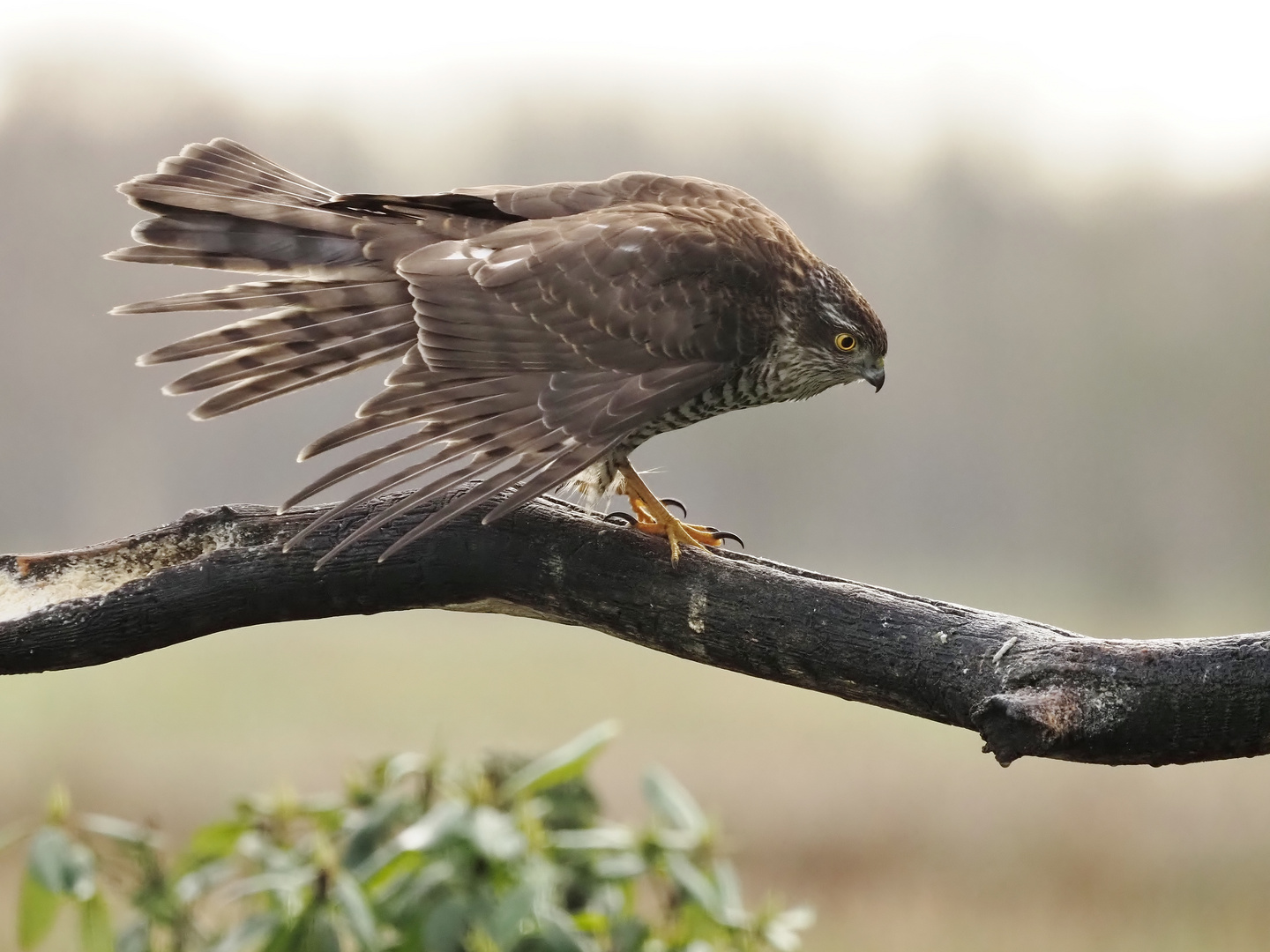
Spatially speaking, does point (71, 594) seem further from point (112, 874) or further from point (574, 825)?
point (574, 825)

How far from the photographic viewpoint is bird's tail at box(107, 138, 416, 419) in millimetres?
1852

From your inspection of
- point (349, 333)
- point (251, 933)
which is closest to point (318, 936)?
point (251, 933)

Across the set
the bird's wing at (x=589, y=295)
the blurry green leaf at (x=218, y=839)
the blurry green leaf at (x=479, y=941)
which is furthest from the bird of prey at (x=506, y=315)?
the blurry green leaf at (x=218, y=839)

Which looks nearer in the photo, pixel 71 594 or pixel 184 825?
pixel 71 594

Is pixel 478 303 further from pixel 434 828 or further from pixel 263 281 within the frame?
pixel 434 828

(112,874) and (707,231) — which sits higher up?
(707,231)

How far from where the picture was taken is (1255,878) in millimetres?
3900

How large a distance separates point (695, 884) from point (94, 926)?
104 centimetres

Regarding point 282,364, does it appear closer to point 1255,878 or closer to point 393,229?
point 393,229

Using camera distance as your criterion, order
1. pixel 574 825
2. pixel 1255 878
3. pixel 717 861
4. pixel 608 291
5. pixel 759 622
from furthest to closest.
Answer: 1. pixel 1255 878
2. pixel 574 825
3. pixel 717 861
4. pixel 608 291
5. pixel 759 622

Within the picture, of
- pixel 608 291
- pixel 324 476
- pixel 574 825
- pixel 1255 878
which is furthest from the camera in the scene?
pixel 1255 878

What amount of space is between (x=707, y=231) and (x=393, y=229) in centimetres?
52

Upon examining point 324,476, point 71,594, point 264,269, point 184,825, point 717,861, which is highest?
point 264,269

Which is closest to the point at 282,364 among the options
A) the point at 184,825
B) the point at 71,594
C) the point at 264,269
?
the point at 264,269
